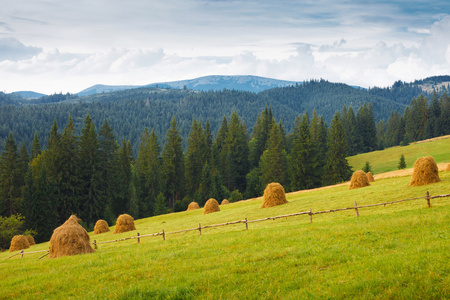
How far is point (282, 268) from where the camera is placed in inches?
438

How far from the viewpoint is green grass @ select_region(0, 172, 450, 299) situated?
906 centimetres

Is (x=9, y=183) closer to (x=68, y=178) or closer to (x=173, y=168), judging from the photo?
(x=68, y=178)

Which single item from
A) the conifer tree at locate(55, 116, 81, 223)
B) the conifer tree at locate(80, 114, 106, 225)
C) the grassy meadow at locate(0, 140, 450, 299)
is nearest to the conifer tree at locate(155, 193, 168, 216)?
the conifer tree at locate(80, 114, 106, 225)

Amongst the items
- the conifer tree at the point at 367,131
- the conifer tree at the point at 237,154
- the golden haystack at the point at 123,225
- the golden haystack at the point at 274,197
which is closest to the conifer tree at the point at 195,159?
the conifer tree at the point at 237,154

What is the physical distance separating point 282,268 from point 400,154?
91554mm

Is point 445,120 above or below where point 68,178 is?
above

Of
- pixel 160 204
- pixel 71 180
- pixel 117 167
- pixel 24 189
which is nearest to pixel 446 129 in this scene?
pixel 160 204

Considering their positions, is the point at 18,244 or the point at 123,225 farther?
the point at 123,225

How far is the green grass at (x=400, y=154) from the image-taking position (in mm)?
76688

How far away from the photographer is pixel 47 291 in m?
11.1

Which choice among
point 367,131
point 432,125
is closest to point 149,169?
point 367,131

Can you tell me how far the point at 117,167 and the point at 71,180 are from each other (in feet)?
36.6

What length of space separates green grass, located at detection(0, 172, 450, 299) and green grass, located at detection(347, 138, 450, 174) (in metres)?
67.3

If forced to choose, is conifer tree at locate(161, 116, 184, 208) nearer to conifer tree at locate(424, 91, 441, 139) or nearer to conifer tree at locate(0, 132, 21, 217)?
conifer tree at locate(0, 132, 21, 217)
